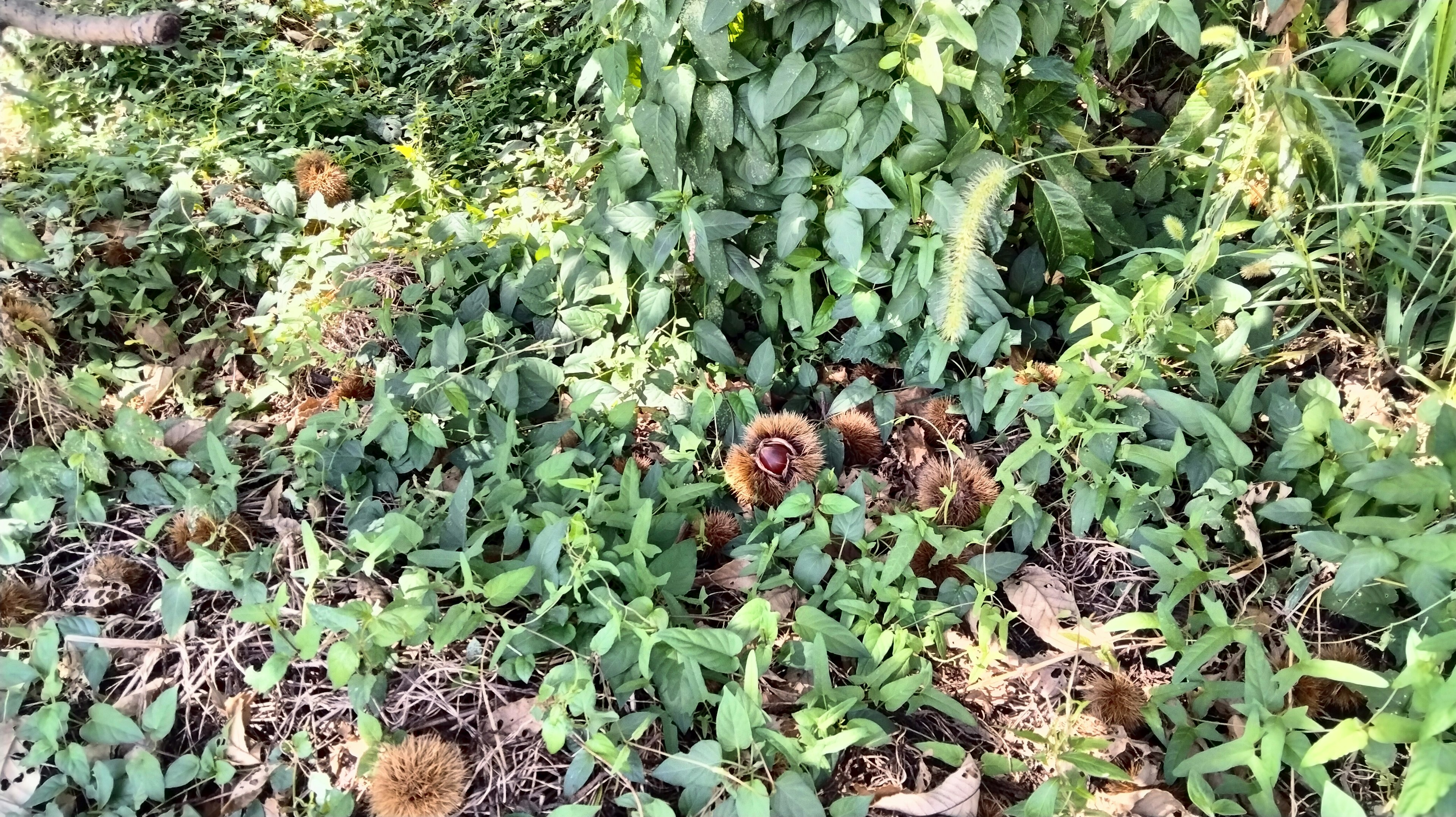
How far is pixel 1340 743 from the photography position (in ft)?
3.63

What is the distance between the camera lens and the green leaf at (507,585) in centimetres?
134

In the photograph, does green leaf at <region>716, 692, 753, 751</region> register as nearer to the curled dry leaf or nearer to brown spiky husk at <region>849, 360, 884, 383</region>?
brown spiky husk at <region>849, 360, 884, 383</region>

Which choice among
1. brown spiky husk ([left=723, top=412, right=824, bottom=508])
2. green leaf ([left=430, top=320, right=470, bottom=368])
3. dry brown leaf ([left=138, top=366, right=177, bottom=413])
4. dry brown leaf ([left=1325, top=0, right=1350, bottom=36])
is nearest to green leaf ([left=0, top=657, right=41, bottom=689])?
dry brown leaf ([left=138, top=366, right=177, bottom=413])

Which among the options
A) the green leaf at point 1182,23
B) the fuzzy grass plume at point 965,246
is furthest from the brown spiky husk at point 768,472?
the green leaf at point 1182,23

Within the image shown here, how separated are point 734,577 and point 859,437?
42 cm

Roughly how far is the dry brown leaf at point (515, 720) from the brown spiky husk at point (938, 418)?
101cm

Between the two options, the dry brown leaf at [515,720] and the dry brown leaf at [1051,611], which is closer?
the dry brown leaf at [515,720]

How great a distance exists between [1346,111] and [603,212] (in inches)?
62.6

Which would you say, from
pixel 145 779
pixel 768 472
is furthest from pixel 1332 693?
pixel 145 779

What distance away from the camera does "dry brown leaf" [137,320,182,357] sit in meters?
1.98

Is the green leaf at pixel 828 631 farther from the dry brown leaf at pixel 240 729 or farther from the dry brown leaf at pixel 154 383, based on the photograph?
the dry brown leaf at pixel 154 383

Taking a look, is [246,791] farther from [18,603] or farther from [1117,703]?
[1117,703]

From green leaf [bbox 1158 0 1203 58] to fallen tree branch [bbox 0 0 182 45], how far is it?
1.68 m

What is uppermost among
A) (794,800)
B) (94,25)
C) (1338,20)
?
(94,25)
